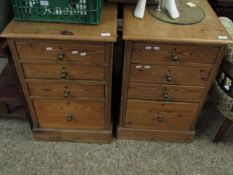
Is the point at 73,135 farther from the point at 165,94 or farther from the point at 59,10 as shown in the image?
the point at 59,10

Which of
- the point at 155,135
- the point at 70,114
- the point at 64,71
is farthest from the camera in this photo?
the point at 155,135

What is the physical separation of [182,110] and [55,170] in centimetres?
82

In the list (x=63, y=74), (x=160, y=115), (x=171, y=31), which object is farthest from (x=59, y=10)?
(x=160, y=115)

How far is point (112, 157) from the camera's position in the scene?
4.54 ft

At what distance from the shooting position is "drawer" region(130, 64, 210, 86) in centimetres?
112

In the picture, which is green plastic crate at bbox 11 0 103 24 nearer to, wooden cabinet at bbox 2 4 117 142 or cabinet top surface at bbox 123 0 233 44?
wooden cabinet at bbox 2 4 117 142

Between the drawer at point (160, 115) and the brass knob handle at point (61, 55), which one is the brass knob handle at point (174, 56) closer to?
the drawer at point (160, 115)

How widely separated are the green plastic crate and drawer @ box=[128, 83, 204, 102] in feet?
1.36

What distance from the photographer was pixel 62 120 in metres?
1.37

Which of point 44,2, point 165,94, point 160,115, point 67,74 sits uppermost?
point 44,2

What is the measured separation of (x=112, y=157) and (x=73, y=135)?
0.28 m

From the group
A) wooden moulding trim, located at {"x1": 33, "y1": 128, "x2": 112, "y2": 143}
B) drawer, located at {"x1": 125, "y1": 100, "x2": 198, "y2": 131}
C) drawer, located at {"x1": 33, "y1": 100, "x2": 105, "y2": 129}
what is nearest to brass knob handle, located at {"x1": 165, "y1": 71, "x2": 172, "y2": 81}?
drawer, located at {"x1": 125, "y1": 100, "x2": 198, "y2": 131}

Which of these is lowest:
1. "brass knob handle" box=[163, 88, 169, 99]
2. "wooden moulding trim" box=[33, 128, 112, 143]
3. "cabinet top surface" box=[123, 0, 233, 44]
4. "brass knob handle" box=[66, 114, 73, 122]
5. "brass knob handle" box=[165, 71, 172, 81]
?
"wooden moulding trim" box=[33, 128, 112, 143]

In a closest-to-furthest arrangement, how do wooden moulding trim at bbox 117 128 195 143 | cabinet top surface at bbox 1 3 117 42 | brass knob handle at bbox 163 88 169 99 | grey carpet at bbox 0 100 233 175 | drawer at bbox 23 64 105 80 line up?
cabinet top surface at bbox 1 3 117 42
drawer at bbox 23 64 105 80
brass knob handle at bbox 163 88 169 99
grey carpet at bbox 0 100 233 175
wooden moulding trim at bbox 117 128 195 143
